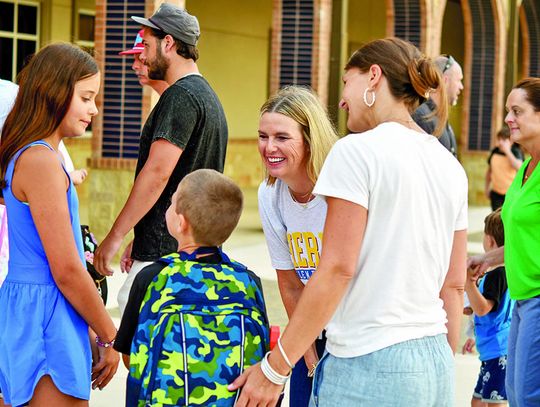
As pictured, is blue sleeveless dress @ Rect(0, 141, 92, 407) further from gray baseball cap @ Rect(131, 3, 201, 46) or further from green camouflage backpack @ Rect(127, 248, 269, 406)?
gray baseball cap @ Rect(131, 3, 201, 46)

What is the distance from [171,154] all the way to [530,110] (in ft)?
4.72

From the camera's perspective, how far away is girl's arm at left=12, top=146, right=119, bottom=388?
2867mm

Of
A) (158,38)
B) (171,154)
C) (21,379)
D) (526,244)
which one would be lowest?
(21,379)

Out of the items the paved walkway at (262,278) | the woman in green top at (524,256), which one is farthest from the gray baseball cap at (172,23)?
the paved walkway at (262,278)

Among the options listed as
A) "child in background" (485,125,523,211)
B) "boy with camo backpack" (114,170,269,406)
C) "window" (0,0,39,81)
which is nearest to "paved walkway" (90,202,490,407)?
"child in background" (485,125,523,211)

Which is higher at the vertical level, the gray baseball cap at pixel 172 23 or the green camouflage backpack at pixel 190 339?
the gray baseball cap at pixel 172 23

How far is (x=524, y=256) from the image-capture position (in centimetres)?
374

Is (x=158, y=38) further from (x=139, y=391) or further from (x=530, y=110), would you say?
(x=139, y=391)

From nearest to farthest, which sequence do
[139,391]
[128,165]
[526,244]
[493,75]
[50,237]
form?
1. [139,391]
2. [50,237]
3. [526,244]
4. [128,165]
5. [493,75]

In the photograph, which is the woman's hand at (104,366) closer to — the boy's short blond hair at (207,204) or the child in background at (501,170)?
the boy's short blond hair at (207,204)

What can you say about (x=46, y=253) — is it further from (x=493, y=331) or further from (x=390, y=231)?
(x=493, y=331)

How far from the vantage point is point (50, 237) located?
287cm

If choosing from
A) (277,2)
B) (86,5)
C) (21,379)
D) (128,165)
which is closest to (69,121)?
(21,379)

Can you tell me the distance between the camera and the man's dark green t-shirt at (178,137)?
3.95 meters
